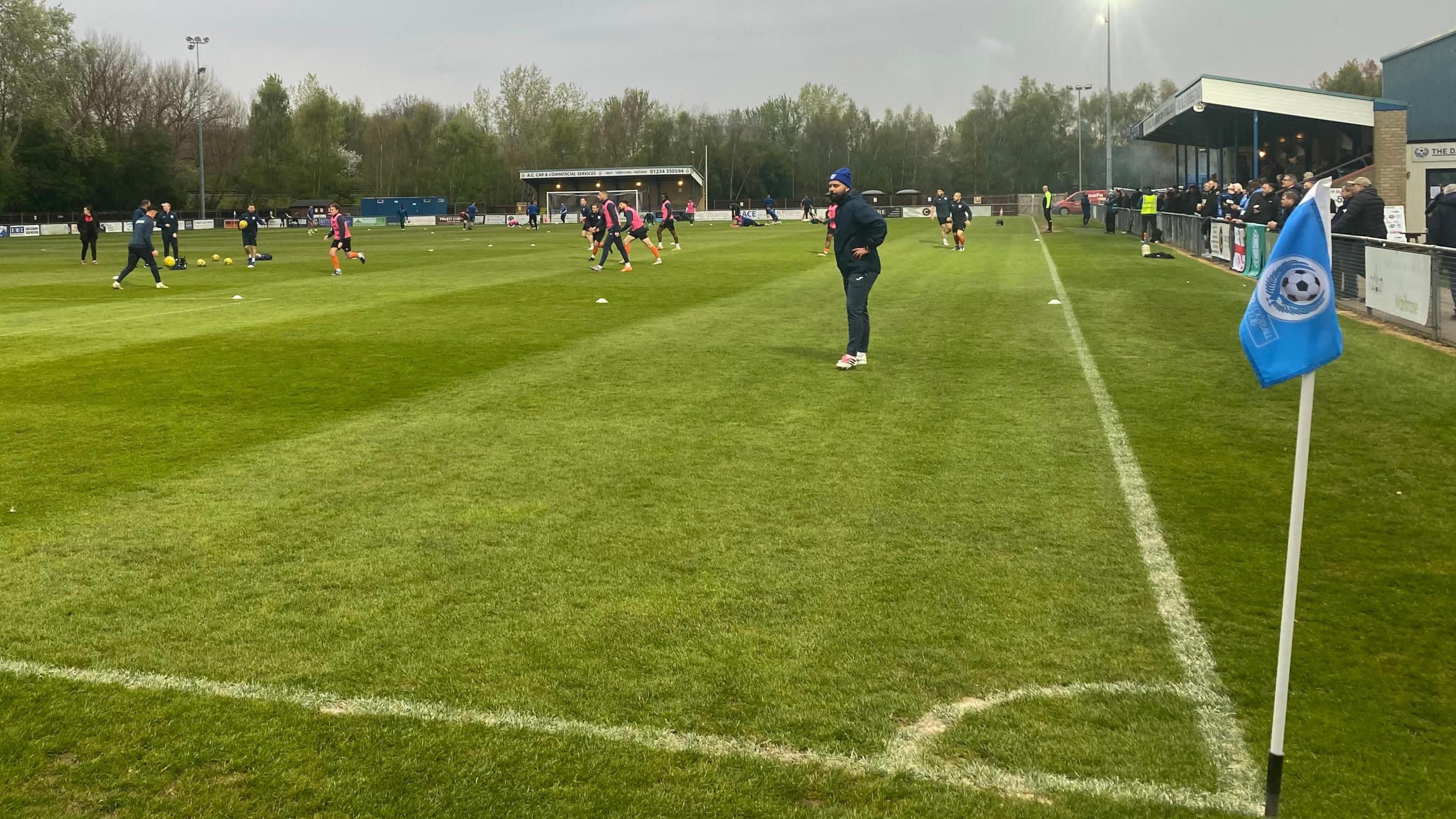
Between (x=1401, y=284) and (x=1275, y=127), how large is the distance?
37.6 metres

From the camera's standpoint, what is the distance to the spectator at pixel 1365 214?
18406mm

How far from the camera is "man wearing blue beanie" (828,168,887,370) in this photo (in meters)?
11.7

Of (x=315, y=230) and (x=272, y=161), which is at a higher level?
(x=272, y=161)

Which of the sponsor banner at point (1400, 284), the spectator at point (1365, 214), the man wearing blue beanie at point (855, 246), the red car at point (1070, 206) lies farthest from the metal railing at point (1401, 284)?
the red car at point (1070, 206)

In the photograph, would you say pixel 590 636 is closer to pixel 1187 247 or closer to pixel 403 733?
pixel 403 733

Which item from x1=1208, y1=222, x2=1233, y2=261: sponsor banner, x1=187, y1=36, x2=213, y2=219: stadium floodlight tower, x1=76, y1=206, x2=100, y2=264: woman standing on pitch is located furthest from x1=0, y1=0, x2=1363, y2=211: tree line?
x1=1208, y1=222, x2=1233, y2=261: sponsor banner

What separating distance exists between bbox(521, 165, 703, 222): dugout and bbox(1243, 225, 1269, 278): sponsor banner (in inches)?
2785

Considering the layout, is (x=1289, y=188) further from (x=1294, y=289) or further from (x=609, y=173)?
(x=609, y=173)

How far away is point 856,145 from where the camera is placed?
131250mm

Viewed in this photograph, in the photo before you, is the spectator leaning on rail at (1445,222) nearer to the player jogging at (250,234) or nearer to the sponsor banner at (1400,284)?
the sponsor banner at (1400,284)

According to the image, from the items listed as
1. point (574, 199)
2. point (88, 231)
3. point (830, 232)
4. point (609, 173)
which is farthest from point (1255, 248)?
point (609, 173)

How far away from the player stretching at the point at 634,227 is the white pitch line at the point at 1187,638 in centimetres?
2004

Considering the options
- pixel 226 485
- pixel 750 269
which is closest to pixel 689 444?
pixel 226 485

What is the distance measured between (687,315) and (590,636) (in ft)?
42.9
